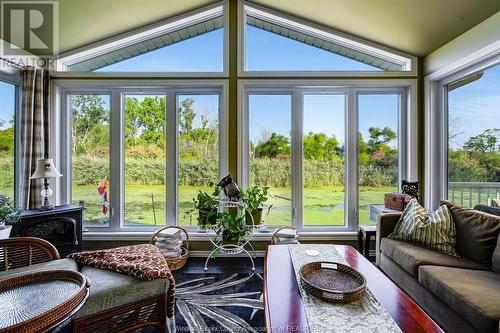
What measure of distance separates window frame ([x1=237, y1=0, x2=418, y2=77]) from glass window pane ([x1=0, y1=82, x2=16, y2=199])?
2.66 metres

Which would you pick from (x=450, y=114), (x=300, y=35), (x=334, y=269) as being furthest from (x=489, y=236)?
(x=300, y=35)

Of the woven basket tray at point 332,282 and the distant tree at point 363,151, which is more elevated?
the distant tree at point 363,151

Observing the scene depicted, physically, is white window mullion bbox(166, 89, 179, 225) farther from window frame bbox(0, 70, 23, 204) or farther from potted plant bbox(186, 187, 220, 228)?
window frame bbox(0, 70, 23, 204)

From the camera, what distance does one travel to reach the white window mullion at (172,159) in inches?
132

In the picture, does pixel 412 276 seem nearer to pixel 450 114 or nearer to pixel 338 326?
pixel 338 326

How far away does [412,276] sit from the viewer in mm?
2051

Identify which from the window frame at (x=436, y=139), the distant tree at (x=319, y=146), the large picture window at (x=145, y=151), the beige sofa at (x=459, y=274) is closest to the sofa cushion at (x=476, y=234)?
the beige sofa at (x=459, y=274)

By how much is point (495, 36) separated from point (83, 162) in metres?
4.72

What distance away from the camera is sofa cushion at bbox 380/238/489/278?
6.50 feet

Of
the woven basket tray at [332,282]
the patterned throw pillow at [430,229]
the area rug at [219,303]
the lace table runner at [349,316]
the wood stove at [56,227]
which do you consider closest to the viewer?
the lace table runner at [349,316]

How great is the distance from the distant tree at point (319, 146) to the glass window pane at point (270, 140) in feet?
0.83

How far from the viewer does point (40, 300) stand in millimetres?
1202

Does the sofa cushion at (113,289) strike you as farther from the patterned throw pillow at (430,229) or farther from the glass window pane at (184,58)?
the glass window pane at (184,58)

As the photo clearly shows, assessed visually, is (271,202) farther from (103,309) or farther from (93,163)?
(93,163)
